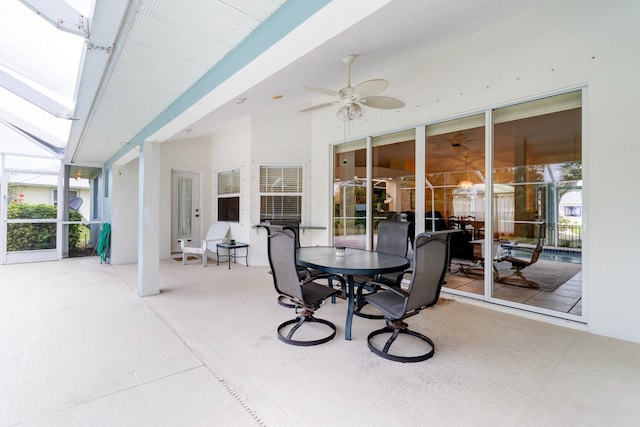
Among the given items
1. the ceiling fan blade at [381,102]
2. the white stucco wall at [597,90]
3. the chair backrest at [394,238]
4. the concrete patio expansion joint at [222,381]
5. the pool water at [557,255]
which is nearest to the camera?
the concrete patio expansion joint at [222,381]

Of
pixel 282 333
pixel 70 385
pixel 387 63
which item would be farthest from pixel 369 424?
pixel 387 63

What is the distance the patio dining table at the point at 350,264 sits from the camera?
8.68 feet

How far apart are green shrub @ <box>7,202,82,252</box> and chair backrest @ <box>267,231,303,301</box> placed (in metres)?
7.27

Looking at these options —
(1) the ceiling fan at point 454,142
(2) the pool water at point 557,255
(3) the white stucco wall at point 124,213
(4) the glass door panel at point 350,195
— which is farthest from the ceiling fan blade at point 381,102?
(3) the white stucco wall at point 124,213

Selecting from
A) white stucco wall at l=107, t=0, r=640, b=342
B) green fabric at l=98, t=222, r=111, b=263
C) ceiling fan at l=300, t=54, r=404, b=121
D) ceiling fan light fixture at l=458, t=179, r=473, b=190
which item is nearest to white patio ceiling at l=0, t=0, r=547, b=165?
white stucco wall at l=107, t=0, r=640, b=342

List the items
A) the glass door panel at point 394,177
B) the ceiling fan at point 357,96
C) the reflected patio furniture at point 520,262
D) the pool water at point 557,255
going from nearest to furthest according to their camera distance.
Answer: the ceiling fan at point 357,96 < the pool water at point 557,255 < the reflected patio furniture at point 520,262 < the glass door panel at point 394,177

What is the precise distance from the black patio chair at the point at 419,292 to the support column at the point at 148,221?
3210mm

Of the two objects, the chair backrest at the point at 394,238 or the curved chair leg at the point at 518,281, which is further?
the curved chair leg at the point at 518,281

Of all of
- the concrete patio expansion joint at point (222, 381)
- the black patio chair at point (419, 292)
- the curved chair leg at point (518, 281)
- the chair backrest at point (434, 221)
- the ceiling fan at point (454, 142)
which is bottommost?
the concrete patio expansion joint at point (222, 381)

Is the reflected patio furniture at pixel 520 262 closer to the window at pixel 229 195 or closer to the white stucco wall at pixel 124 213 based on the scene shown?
the window at pixel 229 195

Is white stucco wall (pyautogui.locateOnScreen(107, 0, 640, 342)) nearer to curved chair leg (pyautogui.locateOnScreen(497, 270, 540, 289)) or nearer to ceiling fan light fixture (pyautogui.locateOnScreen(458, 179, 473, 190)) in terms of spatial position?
curved chair leg (pyautogui.locateOnScreen(497, 270, 540, 289))

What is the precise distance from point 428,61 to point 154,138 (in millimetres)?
3955

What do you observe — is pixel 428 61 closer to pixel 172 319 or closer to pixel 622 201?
pixel 622 201

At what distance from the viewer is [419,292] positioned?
7.88 ft
